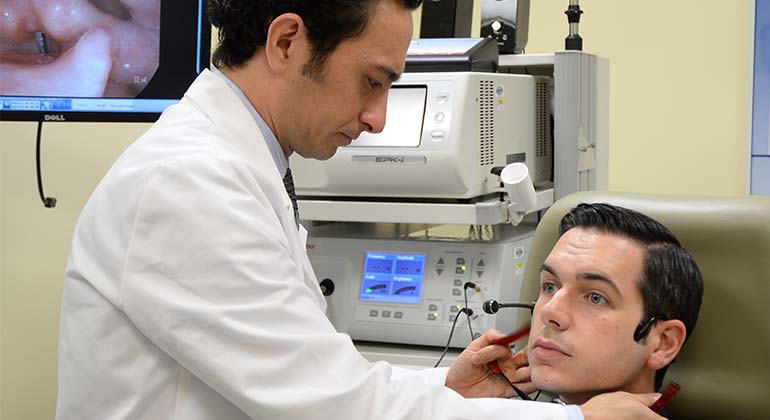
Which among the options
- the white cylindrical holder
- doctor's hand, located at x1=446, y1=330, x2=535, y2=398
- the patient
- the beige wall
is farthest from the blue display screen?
the beige wall

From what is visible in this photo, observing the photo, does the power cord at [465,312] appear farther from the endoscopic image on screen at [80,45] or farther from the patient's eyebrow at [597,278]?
the endoscopic image on screen at [80,45]

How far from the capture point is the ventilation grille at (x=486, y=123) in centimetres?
202

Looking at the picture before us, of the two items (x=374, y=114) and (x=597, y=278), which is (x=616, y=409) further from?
(x=374, y=114)

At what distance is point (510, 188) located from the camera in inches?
77.8

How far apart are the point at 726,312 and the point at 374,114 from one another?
2.32ft

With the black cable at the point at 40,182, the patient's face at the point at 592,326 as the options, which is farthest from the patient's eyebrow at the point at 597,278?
the black cable at the point at 40,182

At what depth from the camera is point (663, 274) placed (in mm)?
1533

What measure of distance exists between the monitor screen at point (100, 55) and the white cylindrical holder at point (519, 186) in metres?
0.71

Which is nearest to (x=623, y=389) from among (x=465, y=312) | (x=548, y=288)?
(x=548, y=288)

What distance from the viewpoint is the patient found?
1511 mm

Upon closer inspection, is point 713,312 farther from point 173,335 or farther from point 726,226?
point 173,335

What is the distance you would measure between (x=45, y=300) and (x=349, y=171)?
105cm

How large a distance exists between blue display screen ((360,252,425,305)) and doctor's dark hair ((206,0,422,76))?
34.7 inches

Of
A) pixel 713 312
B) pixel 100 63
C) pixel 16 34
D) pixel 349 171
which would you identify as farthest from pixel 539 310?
pixel 16 34
